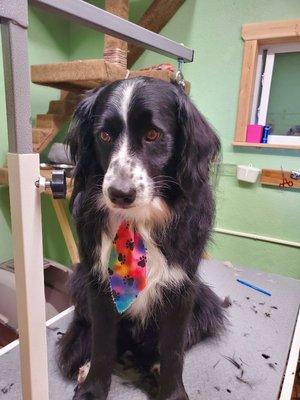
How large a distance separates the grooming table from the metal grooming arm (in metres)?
0.33

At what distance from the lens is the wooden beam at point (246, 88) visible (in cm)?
167

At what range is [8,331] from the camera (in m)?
1.75

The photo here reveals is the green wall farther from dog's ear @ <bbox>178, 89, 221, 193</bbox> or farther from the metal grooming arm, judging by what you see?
the metal grooming arm

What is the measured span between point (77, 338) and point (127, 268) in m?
0.33

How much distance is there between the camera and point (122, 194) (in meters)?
0.61

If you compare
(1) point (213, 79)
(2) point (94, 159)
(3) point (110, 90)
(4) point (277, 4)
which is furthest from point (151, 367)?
(4) point (277, 4)

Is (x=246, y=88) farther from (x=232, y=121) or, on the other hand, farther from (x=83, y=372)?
(x=83, y=372)

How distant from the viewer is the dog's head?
25.5 inches

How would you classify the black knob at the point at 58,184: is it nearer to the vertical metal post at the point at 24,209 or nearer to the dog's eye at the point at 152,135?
the vertical metal post at the point at 24,209

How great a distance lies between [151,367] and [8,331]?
1.21m

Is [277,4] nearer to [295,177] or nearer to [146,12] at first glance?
[146,12]

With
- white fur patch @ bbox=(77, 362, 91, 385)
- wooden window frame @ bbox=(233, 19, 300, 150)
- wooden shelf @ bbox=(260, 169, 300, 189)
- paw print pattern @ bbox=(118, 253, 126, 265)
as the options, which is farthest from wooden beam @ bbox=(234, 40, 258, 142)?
white fur patch @ bbox=(77, 362, 91, 385)

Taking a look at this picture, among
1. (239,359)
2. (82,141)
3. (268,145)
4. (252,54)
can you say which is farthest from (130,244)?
(252,54)

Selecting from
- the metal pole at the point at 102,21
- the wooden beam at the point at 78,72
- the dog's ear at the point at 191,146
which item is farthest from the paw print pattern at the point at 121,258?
the wooden beam at the point at 78,72
